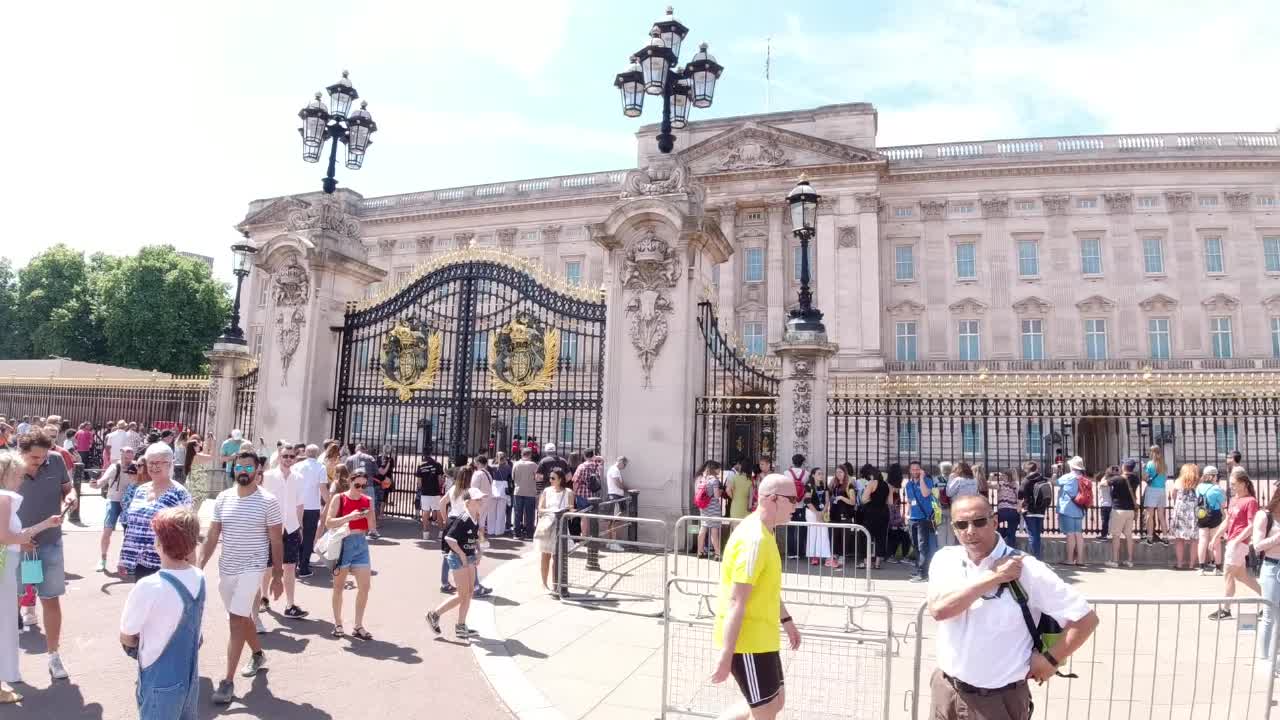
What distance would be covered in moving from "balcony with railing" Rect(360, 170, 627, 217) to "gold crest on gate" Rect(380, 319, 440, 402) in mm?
29796

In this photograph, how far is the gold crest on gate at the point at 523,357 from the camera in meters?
13.5

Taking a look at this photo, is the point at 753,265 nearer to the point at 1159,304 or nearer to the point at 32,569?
the point at 1159,304

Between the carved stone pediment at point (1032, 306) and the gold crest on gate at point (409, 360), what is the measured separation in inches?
1356

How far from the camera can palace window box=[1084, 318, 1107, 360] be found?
37500mm

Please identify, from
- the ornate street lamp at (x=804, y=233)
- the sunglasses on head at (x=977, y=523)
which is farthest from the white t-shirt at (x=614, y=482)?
the sunglasses on head at (x=977, y=523)

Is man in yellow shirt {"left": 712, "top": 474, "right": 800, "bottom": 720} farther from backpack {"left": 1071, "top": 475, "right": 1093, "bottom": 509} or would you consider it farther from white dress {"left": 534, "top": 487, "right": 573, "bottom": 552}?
backpack {"left": 1071, "top": 475, "right": 1093, "bottom": 509}

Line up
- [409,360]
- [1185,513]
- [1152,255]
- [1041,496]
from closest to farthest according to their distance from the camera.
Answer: [1185,513]
[1041,496]
[409,360]
[1152,255]

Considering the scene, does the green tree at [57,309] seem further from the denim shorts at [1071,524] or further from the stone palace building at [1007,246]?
the denim shorts at [1071,524]

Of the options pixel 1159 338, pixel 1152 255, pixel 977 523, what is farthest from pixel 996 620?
pixel 1152 255

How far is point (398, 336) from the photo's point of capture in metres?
14.6

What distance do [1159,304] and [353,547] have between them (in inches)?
1704

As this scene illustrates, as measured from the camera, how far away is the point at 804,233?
1184 centimetres

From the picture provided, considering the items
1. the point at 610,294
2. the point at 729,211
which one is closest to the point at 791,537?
the point at 610,294

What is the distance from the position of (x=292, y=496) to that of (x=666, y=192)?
23.8ft
